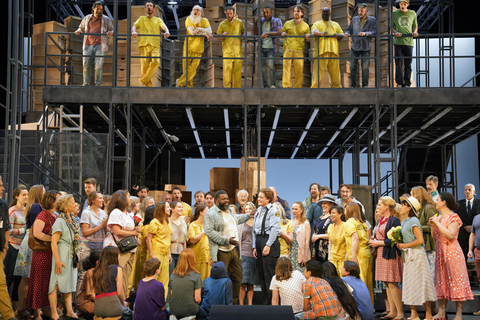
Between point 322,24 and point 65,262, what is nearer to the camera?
point 65,262

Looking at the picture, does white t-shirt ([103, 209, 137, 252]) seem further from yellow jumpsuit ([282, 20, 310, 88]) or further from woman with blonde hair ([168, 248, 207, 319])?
yellow jumpsuit ([282, 20, 310, 88])

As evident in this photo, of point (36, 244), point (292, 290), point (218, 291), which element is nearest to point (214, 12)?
point (36, 244)

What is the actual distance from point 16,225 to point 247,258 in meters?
3.30

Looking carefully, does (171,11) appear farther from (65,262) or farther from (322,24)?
(65,262)

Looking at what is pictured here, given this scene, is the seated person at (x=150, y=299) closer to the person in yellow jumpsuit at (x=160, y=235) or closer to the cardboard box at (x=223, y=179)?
the person in yellow jumpsuit at (x=160, y=235)

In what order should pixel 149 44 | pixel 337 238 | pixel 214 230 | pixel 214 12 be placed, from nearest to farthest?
1. pixel 337 238
2. pixel 214 230
3. pixel 149 44
4. pixel 214 12

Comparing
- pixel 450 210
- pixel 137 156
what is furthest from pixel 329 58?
pixel 137 156

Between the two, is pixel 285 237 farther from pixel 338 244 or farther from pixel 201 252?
pixel 201 252

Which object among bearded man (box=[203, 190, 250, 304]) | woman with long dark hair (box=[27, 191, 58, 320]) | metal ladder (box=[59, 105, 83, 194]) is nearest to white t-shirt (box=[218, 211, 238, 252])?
bearded man (box=[203, 190, 250, 304])

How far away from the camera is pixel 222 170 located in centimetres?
1434

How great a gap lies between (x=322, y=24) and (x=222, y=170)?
431cm

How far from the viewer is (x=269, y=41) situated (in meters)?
12.3

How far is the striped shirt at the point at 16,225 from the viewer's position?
25.6 ft

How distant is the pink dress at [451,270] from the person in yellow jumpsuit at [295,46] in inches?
220
